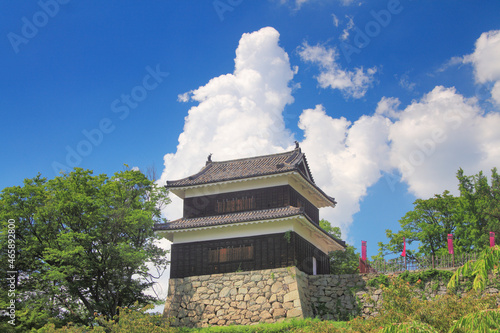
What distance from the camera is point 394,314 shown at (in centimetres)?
1841

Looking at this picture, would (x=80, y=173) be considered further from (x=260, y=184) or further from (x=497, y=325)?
(x=497, y=325)

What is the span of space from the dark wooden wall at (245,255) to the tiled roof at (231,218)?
47.1 inches

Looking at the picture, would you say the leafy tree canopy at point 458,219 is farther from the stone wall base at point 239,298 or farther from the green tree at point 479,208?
the stone wall base at point 239,298

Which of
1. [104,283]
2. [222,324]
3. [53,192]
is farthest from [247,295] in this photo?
[53,192]

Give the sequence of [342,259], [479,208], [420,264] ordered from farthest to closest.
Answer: [342,259]
[479,208]
[420,264]

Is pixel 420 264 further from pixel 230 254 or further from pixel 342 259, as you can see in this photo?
pixel 342 259

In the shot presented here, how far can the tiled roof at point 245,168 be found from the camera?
31.4 m

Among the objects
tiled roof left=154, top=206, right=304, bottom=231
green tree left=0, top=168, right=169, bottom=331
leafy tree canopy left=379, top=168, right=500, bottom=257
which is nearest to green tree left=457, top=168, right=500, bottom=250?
leafy tree canopy left=379, top=168, right=500, bottom=257

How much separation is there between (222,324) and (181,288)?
3549 mm

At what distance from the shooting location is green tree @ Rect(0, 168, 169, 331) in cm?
3092

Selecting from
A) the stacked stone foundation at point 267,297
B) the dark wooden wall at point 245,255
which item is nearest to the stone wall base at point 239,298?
the stacked stone foundation at point 267,297

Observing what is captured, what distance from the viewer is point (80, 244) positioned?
3130cm

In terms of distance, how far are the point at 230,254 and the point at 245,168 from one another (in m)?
5.96

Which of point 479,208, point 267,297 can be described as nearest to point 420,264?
point 267,297
